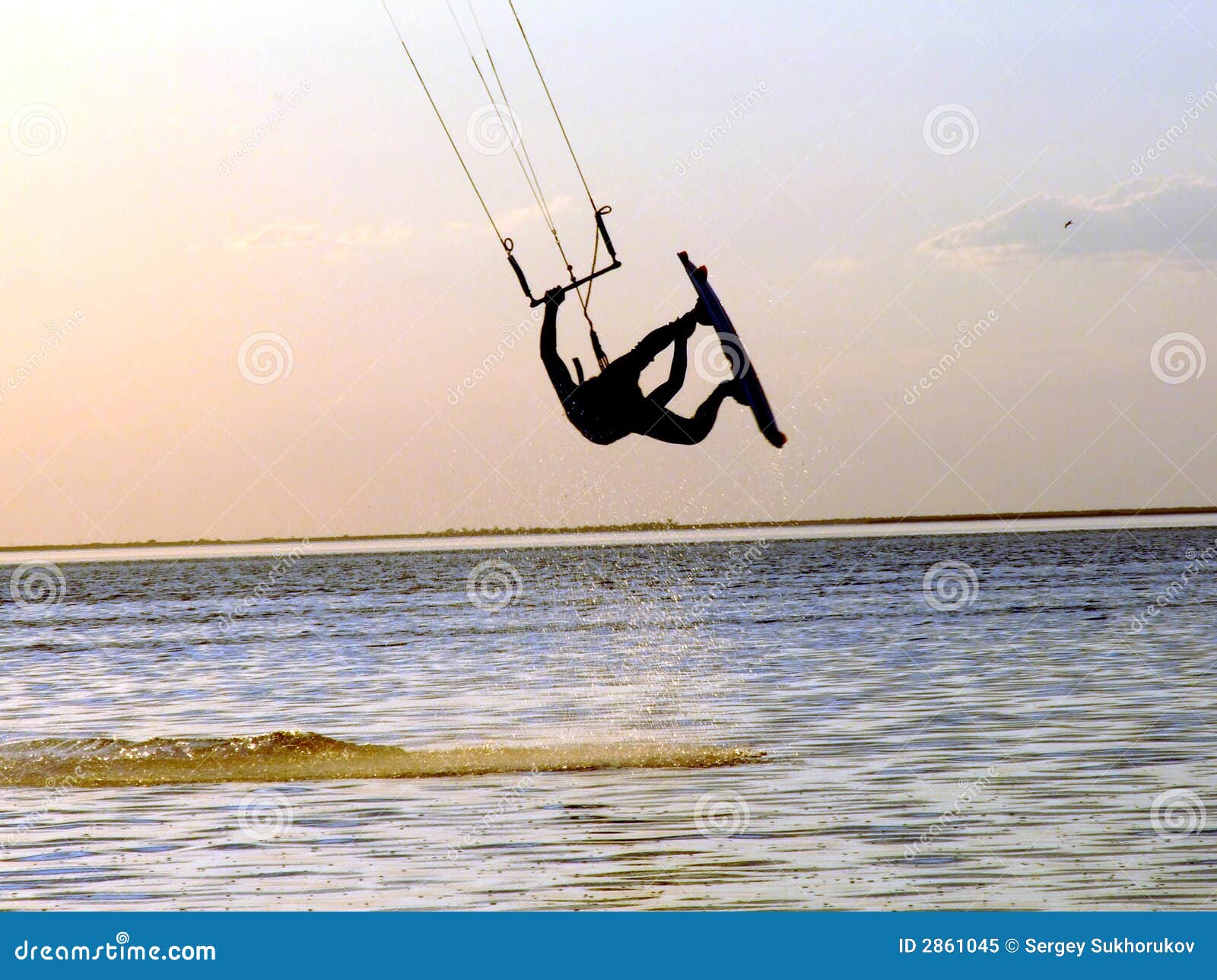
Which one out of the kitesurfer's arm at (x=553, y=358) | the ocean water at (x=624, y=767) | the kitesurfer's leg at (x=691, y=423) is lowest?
the ocean water at (x=624, y=767)

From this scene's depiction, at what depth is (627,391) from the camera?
14609 millimetres

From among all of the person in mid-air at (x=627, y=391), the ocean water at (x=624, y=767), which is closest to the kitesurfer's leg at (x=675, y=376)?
the person in mid-air at (x=627, y=391)

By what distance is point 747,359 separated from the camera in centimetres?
1521

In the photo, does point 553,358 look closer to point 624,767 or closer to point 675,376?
point 675,376

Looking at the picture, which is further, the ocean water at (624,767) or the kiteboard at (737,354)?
the kiteboard at (737,354)

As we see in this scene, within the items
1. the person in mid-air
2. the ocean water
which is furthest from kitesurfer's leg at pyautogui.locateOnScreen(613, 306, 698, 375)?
the ocean water

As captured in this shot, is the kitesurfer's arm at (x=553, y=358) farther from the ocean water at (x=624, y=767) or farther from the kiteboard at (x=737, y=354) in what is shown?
the ocean water at (x=624, y=767)

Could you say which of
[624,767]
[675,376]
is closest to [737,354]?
[675,376]

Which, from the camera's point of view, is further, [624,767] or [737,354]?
[624,767]

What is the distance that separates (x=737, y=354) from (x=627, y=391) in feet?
4.30

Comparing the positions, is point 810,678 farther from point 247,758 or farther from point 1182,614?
point 1182,614

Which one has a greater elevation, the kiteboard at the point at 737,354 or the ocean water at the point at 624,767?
the kiteboard at the point at 737,354

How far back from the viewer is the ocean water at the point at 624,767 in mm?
12320

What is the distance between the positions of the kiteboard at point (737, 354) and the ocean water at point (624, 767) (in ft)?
12.2
